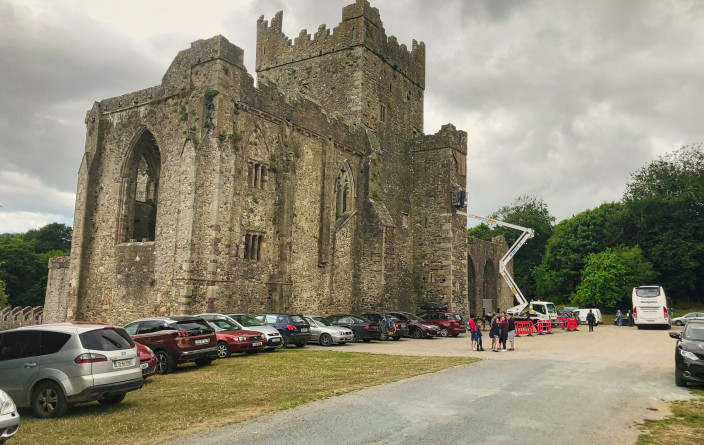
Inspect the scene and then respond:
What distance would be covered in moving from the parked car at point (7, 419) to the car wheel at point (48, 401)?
2117 millimetres

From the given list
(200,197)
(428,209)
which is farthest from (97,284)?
(428,209)

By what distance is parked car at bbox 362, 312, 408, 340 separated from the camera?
82.4 ft

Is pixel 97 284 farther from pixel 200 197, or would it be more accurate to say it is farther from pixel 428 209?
pixel 428 209

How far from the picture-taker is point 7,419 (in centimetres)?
656

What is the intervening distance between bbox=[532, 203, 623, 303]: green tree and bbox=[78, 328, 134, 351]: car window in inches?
2127

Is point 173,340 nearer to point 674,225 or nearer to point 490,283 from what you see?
point 490,283

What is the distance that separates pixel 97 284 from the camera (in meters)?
25.3

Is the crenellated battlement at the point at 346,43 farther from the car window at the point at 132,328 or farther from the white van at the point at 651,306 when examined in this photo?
the car window at the point at 132,328

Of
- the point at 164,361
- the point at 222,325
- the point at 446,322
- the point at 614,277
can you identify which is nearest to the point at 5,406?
the point at 164,361

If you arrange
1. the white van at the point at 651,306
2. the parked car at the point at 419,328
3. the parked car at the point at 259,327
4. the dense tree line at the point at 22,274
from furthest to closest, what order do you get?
the dense tree line at the point at 22,274, the white van at the point at 651,306, the parked car at the point at 419,328, the parked car at the point at 259,327

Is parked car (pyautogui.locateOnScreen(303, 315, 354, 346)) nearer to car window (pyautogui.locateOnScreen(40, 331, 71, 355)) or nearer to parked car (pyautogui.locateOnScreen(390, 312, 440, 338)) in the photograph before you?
parked car (pyautogui.locateOnScreen(390, 312, 440, 338))

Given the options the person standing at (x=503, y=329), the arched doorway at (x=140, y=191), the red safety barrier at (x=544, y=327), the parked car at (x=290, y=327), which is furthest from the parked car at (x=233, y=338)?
the red safety barrier at (x=544, y=327)

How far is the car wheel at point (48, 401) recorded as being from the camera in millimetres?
8828

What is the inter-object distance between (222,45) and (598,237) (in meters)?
47.1
